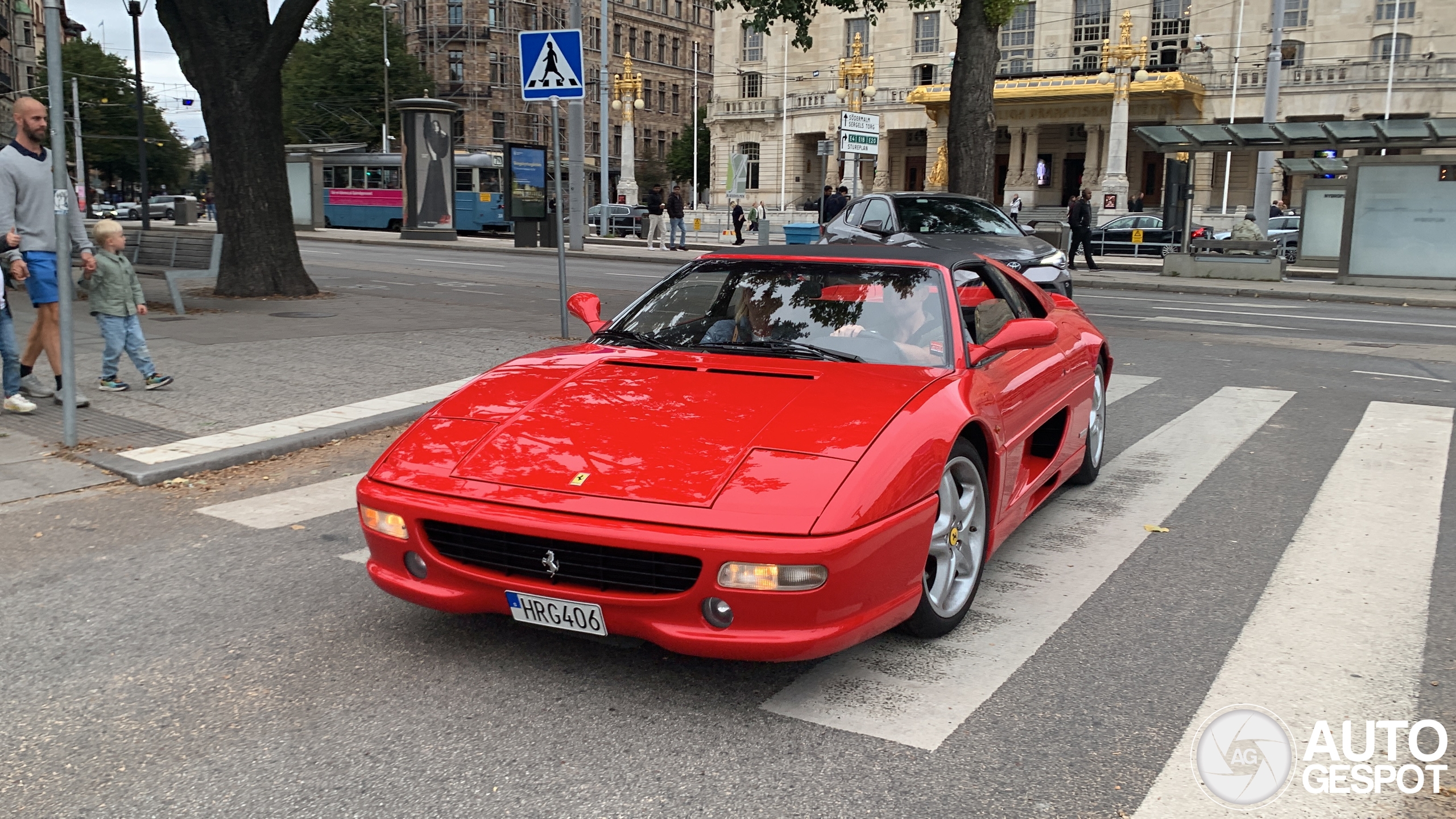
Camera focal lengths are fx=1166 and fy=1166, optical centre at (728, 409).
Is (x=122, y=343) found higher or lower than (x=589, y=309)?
lower

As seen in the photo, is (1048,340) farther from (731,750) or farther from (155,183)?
(155,183)

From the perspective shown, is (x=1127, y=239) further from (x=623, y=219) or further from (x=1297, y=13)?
(x=1297, y=13)

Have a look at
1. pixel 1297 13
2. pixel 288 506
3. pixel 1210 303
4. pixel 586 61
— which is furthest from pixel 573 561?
pixel 586 61

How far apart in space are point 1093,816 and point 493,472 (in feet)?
6.48

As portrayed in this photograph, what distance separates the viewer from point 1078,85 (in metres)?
61.7

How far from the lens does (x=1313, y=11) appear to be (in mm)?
61344

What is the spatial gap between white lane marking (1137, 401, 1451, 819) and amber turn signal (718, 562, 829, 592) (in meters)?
1.03

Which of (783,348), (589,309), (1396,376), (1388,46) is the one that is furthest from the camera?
(1388,46)

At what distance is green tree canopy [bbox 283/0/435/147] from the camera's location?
72.8 meters

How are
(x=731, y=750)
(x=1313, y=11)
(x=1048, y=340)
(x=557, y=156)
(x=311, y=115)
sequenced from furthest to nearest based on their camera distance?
(x=311, y=115) < (x=1313, y=11) < (x=557, y=156) < (x=1048, y=340) < (x=731, y=750)

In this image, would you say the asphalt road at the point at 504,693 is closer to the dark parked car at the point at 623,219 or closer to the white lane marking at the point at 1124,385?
the white lane marking at the point at 1124,385

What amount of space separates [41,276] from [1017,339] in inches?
251

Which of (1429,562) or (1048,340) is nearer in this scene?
(1048,340)

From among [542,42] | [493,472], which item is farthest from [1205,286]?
[493,472]
